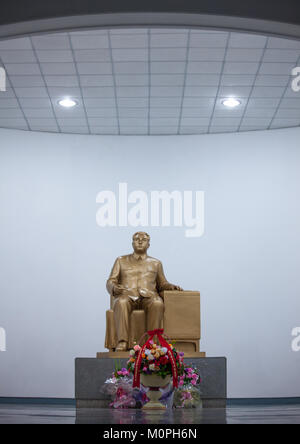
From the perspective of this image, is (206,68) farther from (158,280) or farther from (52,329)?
(52,329)

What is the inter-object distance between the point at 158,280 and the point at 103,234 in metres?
3.37

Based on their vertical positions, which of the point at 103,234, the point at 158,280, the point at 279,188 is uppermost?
the point at 279,188

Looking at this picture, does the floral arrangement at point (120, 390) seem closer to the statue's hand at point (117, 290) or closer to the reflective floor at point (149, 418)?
the reflective floor at point (149, 418)

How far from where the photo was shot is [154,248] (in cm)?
1137

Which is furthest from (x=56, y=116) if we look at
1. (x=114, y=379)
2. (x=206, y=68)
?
(x=114, y=379)

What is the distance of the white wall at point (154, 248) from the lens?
10945 millimetres

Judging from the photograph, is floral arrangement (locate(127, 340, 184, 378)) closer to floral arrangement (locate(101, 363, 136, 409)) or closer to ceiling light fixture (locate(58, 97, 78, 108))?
floral arrangement (locate(101, 363, 136, 409))

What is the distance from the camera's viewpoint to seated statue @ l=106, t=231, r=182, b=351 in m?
7.50

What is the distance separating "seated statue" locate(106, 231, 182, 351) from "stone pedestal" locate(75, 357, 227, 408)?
0.35 m

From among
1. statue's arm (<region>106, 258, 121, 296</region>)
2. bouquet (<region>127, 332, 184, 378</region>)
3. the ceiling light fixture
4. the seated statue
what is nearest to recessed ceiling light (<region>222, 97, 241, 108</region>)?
the ceiling light fixture

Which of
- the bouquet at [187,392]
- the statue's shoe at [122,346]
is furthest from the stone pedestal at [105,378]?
the bouquet at [187,392]

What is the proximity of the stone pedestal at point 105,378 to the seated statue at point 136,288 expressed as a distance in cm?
35

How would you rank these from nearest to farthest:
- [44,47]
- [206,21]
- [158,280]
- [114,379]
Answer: [206,21] < [114,379] < [158,280] < [44,47]

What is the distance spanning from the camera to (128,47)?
881 centimetres
